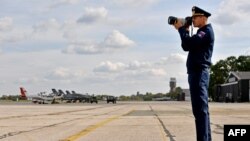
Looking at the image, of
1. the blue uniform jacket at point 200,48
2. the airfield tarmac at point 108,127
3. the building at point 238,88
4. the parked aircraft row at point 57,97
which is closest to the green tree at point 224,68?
the building at point 238,88

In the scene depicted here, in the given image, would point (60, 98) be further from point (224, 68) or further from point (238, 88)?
point (224, 68)

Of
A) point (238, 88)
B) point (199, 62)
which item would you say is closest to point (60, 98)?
point (238, 88)

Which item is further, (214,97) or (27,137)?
(214,97)

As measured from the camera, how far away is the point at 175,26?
5.93 m

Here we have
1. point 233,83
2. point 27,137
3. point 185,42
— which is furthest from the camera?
point 233,83

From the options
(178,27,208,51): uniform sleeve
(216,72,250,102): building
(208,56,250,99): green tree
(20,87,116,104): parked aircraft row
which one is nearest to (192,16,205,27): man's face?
(178,27,208,51): uniform sleeve

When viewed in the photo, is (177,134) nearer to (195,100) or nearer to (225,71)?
(195,100)

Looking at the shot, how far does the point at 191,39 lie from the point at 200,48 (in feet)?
0.82

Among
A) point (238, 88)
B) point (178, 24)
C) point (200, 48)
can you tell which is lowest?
point (200, 48)

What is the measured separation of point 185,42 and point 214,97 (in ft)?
458

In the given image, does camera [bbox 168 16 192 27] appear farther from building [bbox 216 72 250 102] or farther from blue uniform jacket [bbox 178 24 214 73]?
building [bbox 216 72 250 102]

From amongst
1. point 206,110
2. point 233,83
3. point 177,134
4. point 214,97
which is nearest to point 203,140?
point 206,110

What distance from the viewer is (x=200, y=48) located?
6.09 m

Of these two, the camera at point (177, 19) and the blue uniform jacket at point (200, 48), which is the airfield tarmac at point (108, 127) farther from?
the camera at point (177, 19)
